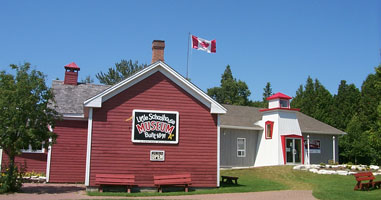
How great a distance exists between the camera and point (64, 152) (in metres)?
21.2

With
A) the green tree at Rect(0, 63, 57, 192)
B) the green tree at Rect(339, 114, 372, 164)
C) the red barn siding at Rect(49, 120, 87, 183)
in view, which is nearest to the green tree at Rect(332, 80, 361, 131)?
the green tree at Rect(339, 114, 372, 164)

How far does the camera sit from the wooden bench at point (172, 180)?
1794 centimetres

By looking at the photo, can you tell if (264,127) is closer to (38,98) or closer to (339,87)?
(38,98)

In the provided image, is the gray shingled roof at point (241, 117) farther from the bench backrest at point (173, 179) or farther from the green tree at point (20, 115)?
the green tree at point (20, 115)

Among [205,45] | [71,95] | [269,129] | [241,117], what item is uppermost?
[205,45]

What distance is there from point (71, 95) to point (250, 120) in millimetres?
15541

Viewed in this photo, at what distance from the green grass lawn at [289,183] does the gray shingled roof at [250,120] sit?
456 cm

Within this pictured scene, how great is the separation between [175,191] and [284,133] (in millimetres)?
14831

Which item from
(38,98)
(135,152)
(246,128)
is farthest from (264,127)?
(38,98)

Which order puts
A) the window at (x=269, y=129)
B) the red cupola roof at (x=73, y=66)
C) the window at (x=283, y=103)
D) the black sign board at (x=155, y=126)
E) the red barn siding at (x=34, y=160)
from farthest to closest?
the window at (x=283, y=103) < the window at (x=269, y=129) < the red cupola roof at (x=73, y=66) < the red barn siding at (x=34, y=160) < the black sign board at (x=155, y=126)

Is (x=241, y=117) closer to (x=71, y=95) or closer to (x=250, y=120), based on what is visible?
(x=250, y=120)

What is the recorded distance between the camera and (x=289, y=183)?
21750mm

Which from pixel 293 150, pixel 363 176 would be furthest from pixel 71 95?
pixel 293 150

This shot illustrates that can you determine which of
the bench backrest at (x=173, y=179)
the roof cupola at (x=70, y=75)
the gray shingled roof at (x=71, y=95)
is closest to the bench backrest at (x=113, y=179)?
the bench backrest at (x=173, y=179)
